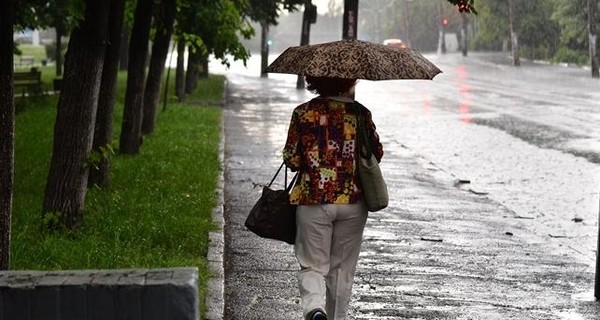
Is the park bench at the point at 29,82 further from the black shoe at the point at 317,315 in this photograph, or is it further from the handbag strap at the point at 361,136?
the black shoe at the point at 317,315

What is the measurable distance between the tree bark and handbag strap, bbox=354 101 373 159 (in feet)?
7.46

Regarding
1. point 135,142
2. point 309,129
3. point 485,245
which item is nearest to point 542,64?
point 135,142

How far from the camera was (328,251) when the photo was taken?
22.0 ft

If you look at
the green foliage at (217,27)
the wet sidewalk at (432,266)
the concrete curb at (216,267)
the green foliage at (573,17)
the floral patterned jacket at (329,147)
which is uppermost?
the green foliage at (573,17)

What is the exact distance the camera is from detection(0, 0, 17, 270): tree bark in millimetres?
7223

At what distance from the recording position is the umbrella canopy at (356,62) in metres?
6.55

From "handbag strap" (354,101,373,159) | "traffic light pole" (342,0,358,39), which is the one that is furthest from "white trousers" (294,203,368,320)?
"traffic light pole" (342,0,358,39)

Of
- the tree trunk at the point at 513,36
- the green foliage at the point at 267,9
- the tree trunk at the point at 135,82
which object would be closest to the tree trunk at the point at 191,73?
the green foliage at the point at 267,9

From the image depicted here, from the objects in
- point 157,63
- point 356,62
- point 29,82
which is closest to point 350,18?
point 157,63

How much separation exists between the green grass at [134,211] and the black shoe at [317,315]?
1.65m

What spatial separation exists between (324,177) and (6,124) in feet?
7.14

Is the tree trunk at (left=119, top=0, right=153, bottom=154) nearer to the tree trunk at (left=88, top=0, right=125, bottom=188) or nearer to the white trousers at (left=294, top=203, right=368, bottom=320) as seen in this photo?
the tree trunk at (left=88, top=0, right=125, bottom=188)

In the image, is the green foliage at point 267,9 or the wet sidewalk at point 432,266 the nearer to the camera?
the wet sidewalk at point 432,266

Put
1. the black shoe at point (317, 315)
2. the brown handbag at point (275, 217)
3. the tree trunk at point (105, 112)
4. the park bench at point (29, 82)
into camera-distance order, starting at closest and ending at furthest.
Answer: the black shoe at point (317, 315), the brown handbag at point (275, 217), the tree trunk at point (105, 112), the park bench at point (29, 82)
